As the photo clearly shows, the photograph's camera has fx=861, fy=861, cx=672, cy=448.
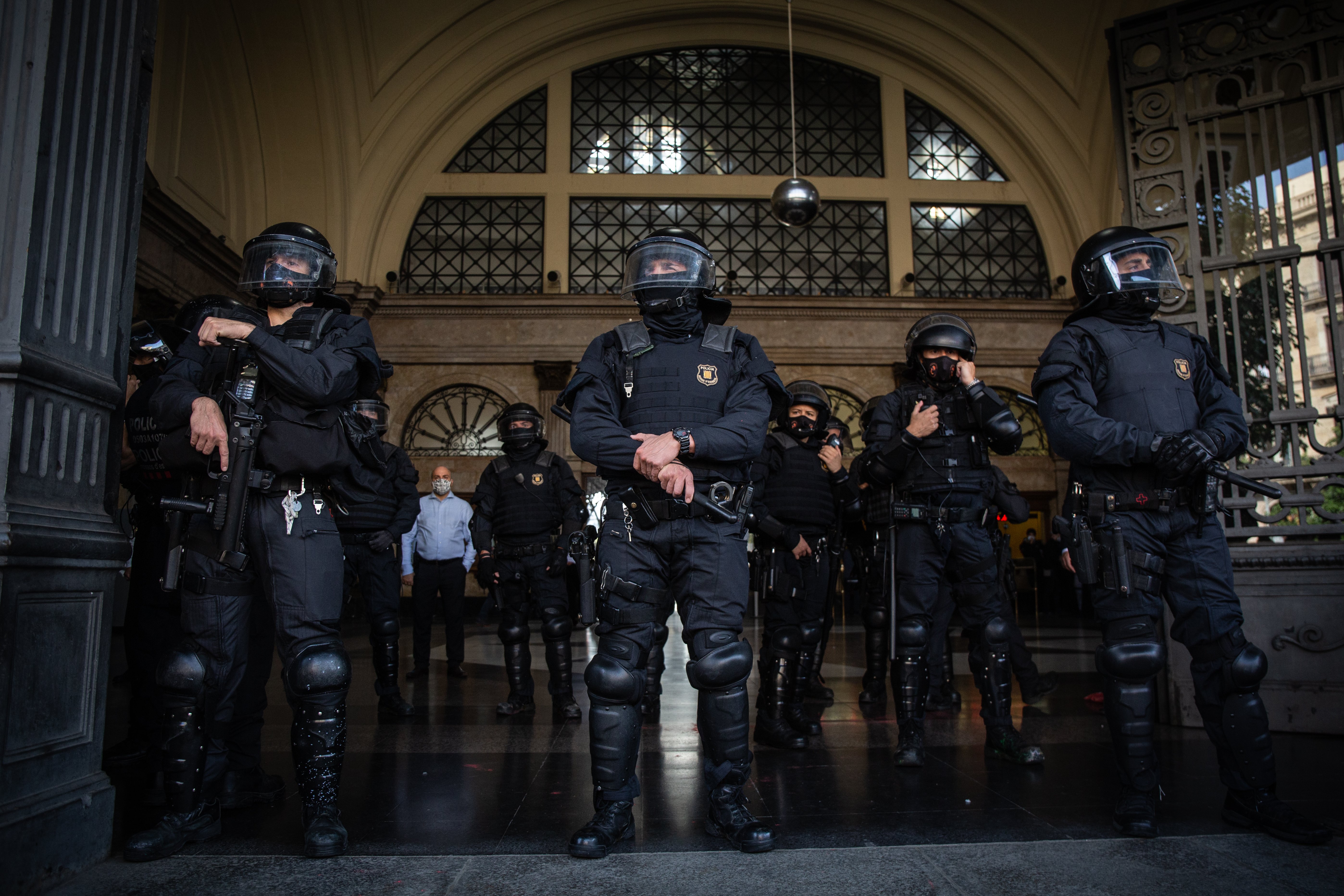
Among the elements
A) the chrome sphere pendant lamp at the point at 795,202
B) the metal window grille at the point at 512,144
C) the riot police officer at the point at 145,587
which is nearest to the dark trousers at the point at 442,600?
the riot police officer at the point at 145,587

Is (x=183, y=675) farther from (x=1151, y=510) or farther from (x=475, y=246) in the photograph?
(x=475, y=246)

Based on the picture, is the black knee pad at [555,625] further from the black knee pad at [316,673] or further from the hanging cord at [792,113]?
the hanging cord at [792,113]

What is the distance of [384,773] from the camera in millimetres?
3814

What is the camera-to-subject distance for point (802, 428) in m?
5.54

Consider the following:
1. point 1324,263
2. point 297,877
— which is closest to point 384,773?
point 297,877

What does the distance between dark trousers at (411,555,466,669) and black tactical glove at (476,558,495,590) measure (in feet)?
5.60

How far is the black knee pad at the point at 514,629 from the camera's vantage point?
5.65 m

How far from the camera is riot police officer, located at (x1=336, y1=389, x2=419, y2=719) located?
569 centimetres

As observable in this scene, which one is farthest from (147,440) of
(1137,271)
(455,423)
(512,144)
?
(512,144)

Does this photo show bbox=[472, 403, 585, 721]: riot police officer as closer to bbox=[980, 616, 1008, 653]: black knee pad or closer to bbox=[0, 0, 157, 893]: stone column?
bbox=[980, 616, 1008, 653]: black knee pad

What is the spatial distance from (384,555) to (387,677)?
3.09ft

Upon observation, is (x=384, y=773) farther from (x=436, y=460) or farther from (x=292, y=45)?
(x=292, y=45)

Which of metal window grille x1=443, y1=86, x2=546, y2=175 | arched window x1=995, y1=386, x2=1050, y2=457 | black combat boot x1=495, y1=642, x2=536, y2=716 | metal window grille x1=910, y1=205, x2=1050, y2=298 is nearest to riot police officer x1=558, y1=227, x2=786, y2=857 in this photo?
black combat boot x1=495, y1=642, x2=536, y2=716

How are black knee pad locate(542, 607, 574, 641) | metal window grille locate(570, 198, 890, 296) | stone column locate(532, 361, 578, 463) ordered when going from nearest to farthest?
black knee pad locate(542, 607, 574, 641), stone column locate(532, 361, 578, 463), metal window grille locate(570, 198, 890, 296)
